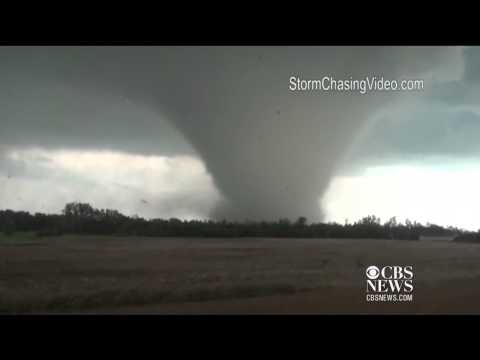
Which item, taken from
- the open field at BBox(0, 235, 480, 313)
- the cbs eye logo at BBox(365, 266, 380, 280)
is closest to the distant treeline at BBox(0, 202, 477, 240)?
the open field at BBox(0, 235, 480, 313)

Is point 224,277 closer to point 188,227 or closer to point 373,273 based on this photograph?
point 188,227

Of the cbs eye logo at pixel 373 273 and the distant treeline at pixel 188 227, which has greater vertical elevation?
the distant treeline at pixel 188 227

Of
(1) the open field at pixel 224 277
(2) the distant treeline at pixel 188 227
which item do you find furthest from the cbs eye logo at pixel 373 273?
(2) the distant treeline at pixel 188 227

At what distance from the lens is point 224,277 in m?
6.31

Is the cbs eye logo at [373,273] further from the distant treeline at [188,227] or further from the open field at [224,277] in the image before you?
the distant treeline at [188,227]

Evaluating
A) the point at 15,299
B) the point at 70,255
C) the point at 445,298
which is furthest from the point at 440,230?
the point at 15,299

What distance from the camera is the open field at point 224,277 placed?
20.5 ft

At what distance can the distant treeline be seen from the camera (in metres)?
6.34

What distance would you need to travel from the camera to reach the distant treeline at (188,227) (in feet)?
20.8

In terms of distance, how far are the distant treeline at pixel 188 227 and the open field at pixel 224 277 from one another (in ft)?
0.31

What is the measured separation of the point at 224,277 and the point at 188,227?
0.64 meters

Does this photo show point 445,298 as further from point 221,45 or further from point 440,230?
point 221,45
